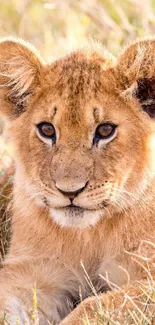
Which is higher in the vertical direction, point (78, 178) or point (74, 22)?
point (74, 22)

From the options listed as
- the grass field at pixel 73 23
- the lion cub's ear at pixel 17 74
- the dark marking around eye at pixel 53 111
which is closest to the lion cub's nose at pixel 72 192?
the dark marking around eye at pixel 53 111

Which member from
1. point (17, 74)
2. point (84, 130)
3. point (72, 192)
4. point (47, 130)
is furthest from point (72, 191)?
point (17, 74)

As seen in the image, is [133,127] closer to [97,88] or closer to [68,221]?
[97,88]

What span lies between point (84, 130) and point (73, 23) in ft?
14.3

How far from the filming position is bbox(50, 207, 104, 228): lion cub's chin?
409 cm

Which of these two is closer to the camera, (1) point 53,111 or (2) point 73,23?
(1) point 53,111

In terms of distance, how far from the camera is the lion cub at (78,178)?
13.5 feet

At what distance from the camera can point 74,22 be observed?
27.5 feet

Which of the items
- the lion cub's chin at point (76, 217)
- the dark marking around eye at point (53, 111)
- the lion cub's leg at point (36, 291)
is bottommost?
the lion cub's leg at point (36, 291)

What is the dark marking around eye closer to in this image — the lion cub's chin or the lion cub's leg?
the lion cub's chin

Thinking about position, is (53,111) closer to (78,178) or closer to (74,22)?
(78,178)

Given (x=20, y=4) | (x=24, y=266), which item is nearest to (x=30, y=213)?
(x=24, y=266)

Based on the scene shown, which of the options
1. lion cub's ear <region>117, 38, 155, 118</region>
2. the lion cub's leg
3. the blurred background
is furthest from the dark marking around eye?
the blurred background

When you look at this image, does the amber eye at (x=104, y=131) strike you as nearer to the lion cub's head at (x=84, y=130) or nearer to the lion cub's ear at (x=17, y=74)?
the lion cub's head at (x=84, y=130)
